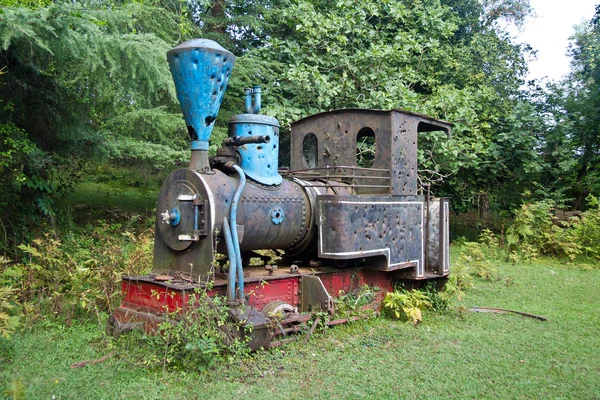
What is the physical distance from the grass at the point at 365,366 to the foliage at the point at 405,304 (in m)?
0.15

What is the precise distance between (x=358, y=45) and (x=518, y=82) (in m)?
5.36

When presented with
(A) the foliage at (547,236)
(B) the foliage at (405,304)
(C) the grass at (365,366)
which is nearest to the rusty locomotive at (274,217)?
(B) the foliage at (405,304)

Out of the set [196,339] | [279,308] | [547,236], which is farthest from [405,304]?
[547,236]

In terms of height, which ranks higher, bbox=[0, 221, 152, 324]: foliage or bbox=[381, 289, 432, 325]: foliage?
bbox=[0, 221, 152, 324]: foliage

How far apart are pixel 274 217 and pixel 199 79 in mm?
1638

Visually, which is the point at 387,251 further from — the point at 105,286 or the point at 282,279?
the point at 105,286

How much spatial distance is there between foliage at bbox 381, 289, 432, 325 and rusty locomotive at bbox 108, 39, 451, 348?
28 cm

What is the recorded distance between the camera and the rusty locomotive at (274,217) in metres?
4.91

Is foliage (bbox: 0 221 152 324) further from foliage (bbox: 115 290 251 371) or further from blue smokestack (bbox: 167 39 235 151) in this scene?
blue smokestack (bbox: 167 39 235 151)

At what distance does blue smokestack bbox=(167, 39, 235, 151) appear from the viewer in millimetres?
4930

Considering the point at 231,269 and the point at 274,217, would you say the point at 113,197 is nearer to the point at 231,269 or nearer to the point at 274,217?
the point at 274,217

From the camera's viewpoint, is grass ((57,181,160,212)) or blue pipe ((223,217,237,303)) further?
grass ((57,181,160,212))

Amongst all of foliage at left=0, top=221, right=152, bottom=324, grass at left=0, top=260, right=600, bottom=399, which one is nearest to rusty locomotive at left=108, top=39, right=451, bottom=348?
grass at left=0, top=260, right=600, bottom=399

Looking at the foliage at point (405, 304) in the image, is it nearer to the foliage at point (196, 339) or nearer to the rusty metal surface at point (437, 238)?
the rusty metal surface at point (437, 238)
